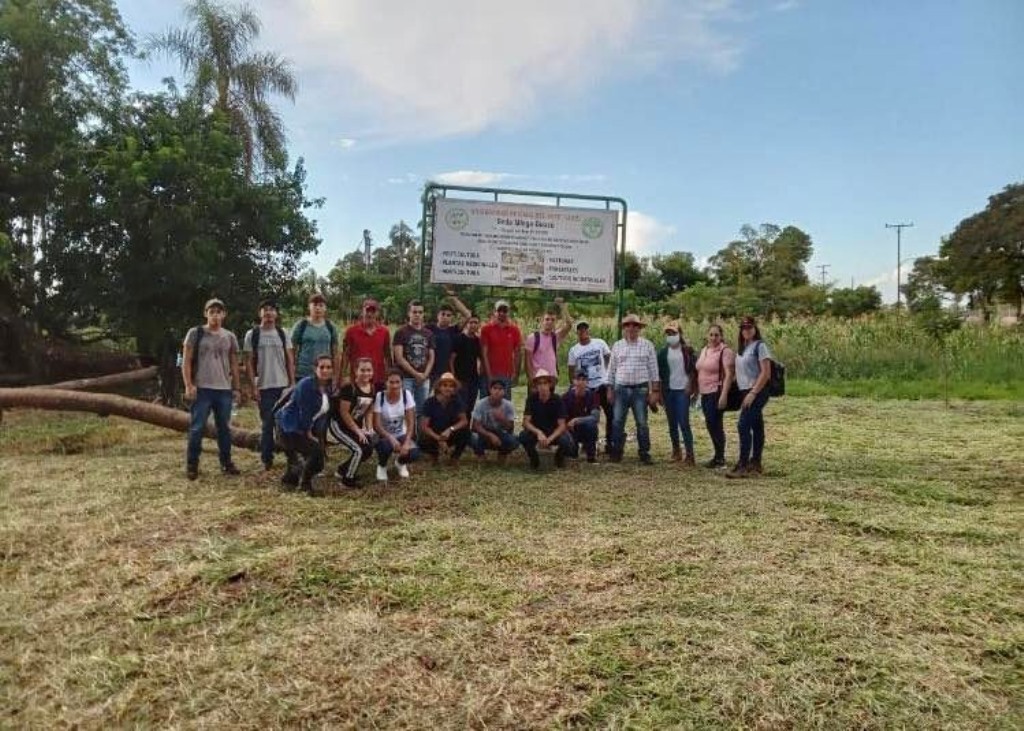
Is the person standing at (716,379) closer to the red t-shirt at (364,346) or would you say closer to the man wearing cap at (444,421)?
the man wearing cap at (444,421)

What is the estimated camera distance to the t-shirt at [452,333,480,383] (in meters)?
7.42

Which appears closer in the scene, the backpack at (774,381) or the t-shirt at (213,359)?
the t-shirt at (213,359)

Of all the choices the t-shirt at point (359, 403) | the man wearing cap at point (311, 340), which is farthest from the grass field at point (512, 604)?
the man wearing cap at point (311, 340)

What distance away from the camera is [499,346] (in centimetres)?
755

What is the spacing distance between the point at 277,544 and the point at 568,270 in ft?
18.6

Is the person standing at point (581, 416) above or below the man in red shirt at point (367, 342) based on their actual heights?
below

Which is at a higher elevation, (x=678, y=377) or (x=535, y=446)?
(x=678, y=377)

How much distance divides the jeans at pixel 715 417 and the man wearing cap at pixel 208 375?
4215mm

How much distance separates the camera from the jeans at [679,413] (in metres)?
7.43

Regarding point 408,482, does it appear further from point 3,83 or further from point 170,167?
point 3,83

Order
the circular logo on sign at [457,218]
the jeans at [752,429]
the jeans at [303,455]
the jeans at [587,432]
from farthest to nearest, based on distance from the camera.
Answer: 1. the circular logo on sign at [457,218]
2. the jeans at [587,432]
3. the jeans at [752,429]
4. the jeans at [303,455]

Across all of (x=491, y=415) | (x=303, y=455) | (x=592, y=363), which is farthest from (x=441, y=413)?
(x=592, y=363)

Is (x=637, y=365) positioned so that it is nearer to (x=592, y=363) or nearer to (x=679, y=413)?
(x=592, y=363)

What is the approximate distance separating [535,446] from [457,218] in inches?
128
